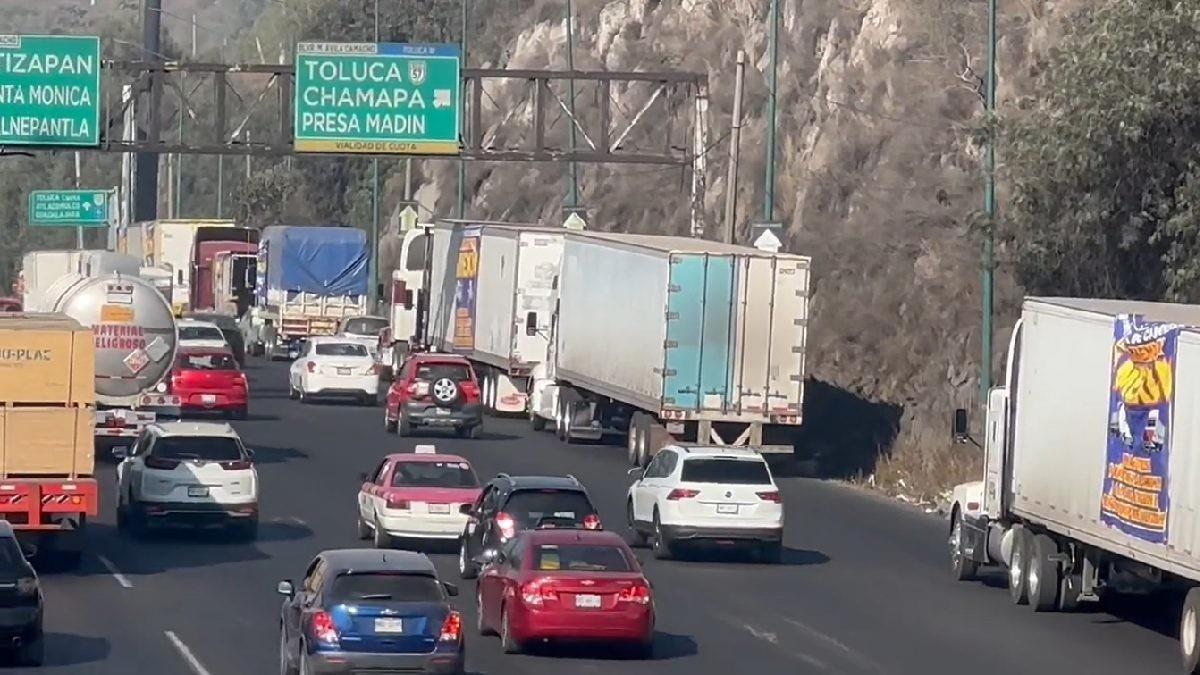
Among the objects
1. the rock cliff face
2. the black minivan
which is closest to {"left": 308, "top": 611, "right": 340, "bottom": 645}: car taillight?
the black minivan

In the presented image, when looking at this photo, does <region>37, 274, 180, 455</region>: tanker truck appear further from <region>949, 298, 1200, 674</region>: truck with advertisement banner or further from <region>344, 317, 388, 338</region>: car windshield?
<region>344, 317, 388, 338</region>: car windshield

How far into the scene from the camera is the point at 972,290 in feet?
166

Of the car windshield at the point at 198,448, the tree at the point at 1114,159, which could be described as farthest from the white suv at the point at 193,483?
the tree at the point at 1114,159

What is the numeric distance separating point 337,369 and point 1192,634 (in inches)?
1399

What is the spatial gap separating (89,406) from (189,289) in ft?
197

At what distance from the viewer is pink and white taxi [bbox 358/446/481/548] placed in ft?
97.5

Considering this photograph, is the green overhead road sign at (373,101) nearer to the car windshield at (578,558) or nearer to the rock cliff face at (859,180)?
the rock cliff face at (859,180)

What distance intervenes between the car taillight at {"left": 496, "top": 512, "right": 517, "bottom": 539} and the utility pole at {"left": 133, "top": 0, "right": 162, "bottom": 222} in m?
26.9

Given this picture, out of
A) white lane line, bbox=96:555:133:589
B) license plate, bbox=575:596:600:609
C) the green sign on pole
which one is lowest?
white lane line, bbox=96:555:133:589

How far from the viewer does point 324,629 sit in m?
18.6

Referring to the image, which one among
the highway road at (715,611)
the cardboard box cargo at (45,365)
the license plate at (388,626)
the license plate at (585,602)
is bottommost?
the highway road at (715,611)

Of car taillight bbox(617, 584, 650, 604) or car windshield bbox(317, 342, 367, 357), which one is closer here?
car taillight bbox(617, 584, 650, 604)

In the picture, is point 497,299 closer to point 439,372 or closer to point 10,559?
point 439,372

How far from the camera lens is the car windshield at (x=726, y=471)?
3047cm
